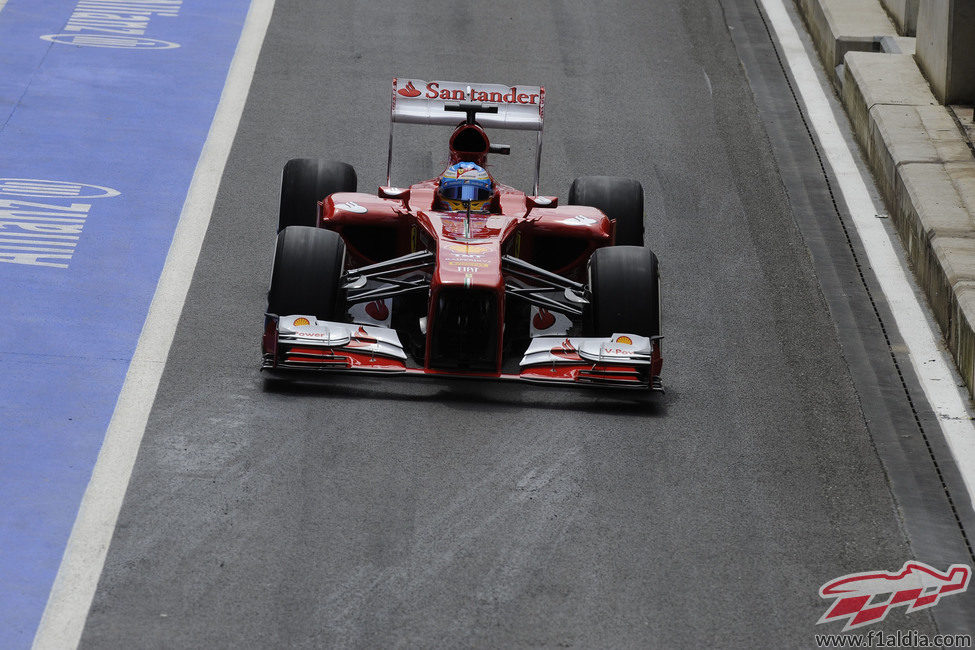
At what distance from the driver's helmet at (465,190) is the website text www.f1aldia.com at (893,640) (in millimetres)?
4852

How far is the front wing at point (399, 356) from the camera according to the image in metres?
10.9

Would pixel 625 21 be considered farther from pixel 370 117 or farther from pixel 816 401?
pixel 816 401

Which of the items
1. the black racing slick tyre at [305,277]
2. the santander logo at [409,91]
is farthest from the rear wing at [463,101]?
the black racing slick tyre at [305,277]

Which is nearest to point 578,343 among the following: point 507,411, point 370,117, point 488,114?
point 507,411

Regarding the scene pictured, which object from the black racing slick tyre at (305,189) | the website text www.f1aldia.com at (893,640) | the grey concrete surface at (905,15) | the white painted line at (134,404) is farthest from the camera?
the grey concrete surface at (905,15)

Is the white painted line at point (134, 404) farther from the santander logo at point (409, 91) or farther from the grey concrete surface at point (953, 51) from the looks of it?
the grey concrete surface at point (953, 51)

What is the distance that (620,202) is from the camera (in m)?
12.9

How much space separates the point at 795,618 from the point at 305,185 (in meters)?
6.08

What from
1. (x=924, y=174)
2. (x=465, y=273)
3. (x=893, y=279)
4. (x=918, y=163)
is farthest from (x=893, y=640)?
(x=918, y=163)

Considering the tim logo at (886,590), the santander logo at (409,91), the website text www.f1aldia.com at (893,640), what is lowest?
the tim logo at (886,590)

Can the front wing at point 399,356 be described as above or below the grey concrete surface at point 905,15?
above

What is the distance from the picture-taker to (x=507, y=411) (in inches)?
429

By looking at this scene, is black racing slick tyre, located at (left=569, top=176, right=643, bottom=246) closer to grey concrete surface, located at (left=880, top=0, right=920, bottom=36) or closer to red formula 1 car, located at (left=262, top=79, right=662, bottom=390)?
red formula 1 car, located at (left=262, top=79, right=662, bottom=390)

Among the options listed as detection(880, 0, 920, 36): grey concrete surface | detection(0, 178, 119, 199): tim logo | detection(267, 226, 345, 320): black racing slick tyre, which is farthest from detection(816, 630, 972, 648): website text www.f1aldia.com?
detection(880, 0, 920, 36): grey concrete surface
